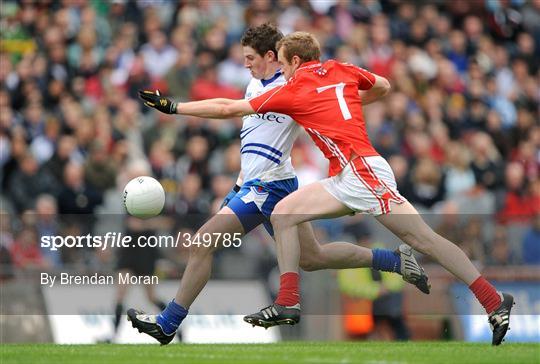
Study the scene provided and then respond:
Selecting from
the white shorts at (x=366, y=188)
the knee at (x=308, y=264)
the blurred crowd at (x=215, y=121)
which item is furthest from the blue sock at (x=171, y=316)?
the blurred crowd at (x=215, y=121)

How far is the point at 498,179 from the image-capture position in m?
19.5

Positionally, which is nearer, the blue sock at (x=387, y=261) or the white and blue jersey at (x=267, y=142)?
A: the white and blue jersey at (x=267, y=142)

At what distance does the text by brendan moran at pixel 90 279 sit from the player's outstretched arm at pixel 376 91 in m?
4.33

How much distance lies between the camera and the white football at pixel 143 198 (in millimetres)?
11492

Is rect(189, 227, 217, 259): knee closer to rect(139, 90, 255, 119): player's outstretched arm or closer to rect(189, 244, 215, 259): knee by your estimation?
rect(189, 244, 215, 259): knee

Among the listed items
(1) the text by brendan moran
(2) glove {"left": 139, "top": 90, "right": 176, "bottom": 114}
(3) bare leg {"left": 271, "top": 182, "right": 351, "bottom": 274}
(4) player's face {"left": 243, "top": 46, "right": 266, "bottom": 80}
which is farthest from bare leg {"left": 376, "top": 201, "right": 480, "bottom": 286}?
(1) the text by brendan moran

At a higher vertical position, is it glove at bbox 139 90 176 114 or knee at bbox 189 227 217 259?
glove at bbox 139 90 176 114

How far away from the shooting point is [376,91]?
1144 centimetres

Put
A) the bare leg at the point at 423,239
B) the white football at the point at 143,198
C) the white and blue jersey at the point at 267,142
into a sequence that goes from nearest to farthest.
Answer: the bare leg at the point at 423,239
the white football at the point at 143,198
the white and blue jersey at the point at 267,142

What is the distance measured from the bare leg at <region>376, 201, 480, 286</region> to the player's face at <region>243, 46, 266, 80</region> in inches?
68.8

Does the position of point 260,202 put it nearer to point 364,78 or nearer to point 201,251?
point 201,251

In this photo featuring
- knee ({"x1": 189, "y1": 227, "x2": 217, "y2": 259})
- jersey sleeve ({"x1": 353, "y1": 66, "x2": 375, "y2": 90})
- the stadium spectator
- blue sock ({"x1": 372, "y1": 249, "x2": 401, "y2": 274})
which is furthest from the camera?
the stadium spectator

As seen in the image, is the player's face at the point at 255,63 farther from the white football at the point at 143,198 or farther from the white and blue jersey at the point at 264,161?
the white football at the point at 143,198

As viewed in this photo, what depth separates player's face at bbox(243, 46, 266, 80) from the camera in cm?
1165
